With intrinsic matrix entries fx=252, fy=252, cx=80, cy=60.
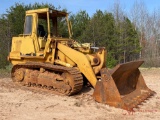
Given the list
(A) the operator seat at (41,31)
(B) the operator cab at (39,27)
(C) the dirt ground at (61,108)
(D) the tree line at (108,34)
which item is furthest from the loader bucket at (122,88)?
(D) the tree line at (108,34)

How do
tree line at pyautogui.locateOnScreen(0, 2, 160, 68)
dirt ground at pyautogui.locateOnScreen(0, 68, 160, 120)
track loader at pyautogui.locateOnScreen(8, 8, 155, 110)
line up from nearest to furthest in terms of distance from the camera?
dirt ground at pyautogui.locateOnScreen(0, 68, 160, 120), track loader at pyautogui.locateOnScreen(8, 8, 155, 110), tree line at pyautogui.locateOnScreen(0, 2, 160, 68)

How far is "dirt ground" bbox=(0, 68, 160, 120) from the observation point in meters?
5.42

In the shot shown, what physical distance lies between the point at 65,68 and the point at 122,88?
A: 179cm

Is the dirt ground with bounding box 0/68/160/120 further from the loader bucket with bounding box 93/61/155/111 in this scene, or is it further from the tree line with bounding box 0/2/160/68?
the tree line with bounding box 0/2/160/68

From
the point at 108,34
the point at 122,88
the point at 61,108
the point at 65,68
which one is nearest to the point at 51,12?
the point at 65,68

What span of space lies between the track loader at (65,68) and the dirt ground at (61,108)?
0.28m

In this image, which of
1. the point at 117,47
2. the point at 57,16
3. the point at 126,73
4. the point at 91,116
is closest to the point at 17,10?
the point at 117,47

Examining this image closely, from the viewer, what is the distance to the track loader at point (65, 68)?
6559mm

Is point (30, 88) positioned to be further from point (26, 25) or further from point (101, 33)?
point (101, 33)

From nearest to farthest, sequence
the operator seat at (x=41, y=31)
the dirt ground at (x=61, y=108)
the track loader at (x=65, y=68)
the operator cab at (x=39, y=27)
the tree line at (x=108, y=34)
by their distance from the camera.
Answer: the dirt ground at (x=61, y=108)
the track loader at (x=65, y=68)
the operator cab at (x=39, y=27)
the operator seat at (x=41, y=31)
the tree line at (x=108, y=34)

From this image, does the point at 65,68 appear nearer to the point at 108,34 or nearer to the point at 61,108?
the point at 61,108

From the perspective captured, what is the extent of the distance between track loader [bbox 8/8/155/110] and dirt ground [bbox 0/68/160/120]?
0.28m

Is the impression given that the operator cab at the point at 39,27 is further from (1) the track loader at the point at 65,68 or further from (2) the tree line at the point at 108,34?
(2) the tree line at the point at 108,34

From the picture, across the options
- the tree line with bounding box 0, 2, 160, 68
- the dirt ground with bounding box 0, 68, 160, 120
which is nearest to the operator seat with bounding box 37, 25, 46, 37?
the dirt ground with bounding box 0, 68, 160, 120
